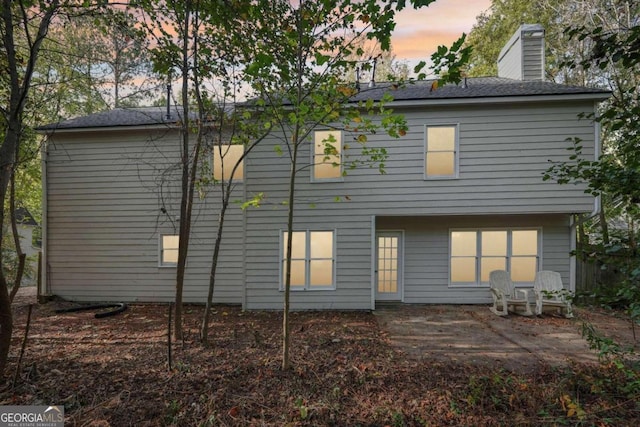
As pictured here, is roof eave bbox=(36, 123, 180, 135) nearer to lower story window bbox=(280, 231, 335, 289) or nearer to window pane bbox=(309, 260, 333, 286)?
lower story window bbox=(280, 231, 335, 289)

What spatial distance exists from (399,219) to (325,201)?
7.04ft

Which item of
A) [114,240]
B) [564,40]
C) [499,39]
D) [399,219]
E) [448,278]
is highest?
[499,39]

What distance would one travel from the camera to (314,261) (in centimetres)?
704

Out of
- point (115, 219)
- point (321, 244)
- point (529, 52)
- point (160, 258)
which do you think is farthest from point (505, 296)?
point (115, 219)

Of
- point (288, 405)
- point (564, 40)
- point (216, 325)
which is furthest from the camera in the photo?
point (564, 40)

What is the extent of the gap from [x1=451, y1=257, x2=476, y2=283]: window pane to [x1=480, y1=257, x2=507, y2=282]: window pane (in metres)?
0.19

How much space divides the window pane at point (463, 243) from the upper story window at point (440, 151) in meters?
1.74

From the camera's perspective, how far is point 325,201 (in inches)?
273

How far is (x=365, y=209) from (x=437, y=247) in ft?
7.63

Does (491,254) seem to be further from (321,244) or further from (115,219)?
(115,219)

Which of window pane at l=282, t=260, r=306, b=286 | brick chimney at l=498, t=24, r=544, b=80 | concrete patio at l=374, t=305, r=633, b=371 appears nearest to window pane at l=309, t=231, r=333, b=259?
window pane at l=282, t=260, r=306, b=286

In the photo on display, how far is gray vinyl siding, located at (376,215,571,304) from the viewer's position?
7.27 m

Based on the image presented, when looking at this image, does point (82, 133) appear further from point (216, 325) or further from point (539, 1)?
point (539, 1)

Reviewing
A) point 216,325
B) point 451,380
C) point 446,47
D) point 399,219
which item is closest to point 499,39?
point 399,219
